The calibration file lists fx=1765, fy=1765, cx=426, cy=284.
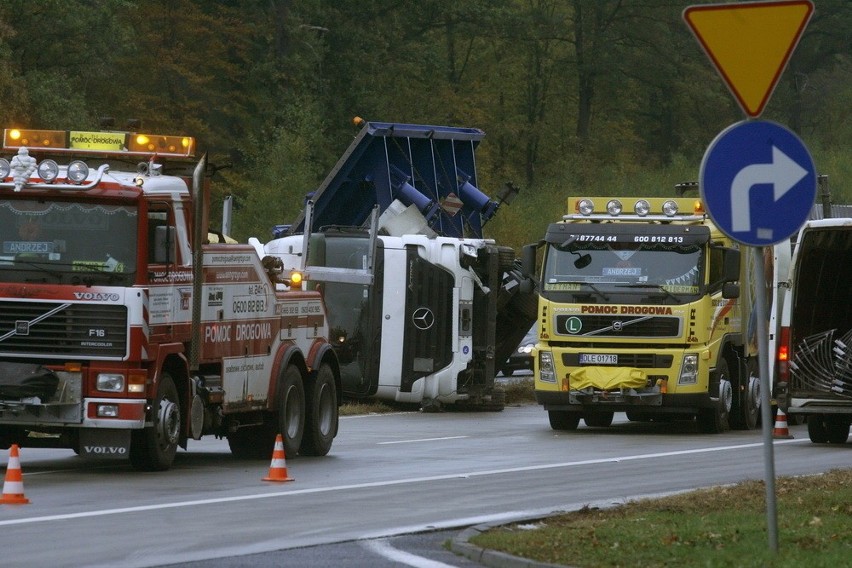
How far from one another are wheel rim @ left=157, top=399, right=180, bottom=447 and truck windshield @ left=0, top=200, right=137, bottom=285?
121cm

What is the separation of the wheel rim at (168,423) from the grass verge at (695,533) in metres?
4.76

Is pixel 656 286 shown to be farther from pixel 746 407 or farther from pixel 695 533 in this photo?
pixel 695 533

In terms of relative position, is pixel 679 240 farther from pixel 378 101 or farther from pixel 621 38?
pixel 621 38

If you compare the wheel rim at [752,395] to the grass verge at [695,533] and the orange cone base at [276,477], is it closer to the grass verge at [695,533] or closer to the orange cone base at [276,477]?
the orange cone base at [276,477]

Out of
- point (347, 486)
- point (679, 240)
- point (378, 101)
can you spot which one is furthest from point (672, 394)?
point (378, 101)

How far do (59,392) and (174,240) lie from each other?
1.73 metres

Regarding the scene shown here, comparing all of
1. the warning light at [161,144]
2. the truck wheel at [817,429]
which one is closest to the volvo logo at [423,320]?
the truck wheel at [817,429]

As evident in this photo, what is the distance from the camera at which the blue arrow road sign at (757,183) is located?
9.68 metres

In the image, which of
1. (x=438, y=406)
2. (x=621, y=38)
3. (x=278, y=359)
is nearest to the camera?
(x=278, y=359)

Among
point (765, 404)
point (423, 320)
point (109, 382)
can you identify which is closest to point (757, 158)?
point (765, 404)

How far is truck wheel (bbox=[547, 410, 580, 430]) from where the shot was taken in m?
24.4

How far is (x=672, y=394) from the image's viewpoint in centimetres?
2328

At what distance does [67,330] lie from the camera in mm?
15492

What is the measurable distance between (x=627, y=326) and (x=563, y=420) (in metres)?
1.84
